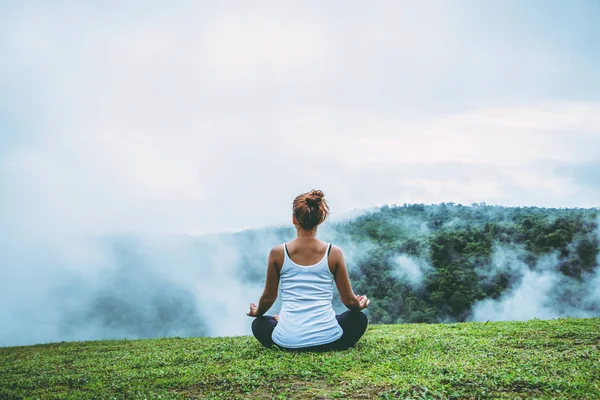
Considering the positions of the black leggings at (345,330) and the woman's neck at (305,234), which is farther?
the black leggings at (345,330)

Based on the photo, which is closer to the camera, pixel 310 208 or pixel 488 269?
pixel 310 208

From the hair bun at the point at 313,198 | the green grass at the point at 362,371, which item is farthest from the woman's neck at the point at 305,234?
the green grass at the point at 362,371

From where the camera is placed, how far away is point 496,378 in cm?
526

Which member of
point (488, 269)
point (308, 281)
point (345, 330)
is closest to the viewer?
point (308, 281)

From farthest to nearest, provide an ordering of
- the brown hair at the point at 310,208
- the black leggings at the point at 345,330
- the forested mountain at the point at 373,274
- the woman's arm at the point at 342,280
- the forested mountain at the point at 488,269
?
the forested mountain at the point at 373,274, the forested mountain at the point at 488,269, the black leggings at the point at 345,330, the woman's arm at the point at 342,280, the brown hair at the point at 310,208

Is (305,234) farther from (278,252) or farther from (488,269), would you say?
(488,269)

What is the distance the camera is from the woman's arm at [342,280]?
6645 millimetres

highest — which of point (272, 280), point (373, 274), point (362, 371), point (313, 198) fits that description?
point (373, 274)

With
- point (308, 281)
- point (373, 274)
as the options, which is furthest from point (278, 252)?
point (373, 274)

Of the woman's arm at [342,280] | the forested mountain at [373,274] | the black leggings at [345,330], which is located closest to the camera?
the woman's arm at [342,280]

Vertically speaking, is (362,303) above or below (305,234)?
below

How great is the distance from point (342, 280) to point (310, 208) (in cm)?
119

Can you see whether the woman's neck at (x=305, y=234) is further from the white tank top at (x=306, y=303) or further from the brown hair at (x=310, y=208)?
the white tank top at (x=306, y=303)

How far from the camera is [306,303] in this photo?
668 centimetres
